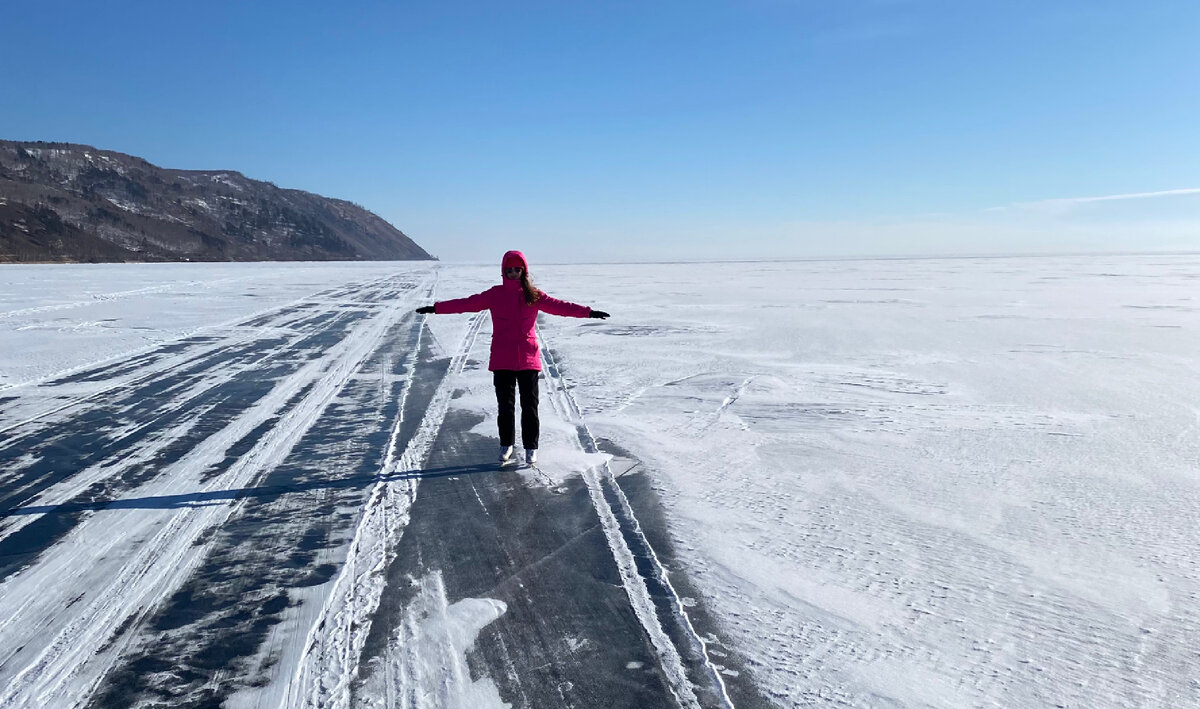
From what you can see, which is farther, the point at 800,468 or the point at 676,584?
the point at 800,468

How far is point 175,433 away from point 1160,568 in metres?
6.40

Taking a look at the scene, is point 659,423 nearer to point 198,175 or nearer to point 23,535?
point 23,535

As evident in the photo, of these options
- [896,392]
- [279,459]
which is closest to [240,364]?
[279,459]

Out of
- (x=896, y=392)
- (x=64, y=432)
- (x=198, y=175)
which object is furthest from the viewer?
(x=198, y=175)

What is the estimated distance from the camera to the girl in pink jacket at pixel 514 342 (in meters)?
4.82

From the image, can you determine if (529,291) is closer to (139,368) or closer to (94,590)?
(94,590)

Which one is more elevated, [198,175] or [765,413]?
[198,175]

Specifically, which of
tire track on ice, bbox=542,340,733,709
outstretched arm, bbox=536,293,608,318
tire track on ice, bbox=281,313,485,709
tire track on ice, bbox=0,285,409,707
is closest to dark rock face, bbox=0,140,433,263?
tire track on ice, bbox=0,285,409,707

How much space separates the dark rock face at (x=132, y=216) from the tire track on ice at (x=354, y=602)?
94631 mm

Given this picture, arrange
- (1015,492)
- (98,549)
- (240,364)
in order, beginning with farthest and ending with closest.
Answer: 1. (240,364)
2. (1015,492)
3. (98,549)

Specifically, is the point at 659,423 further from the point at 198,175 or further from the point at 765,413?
the point at 198,175

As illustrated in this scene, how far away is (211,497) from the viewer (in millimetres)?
4133

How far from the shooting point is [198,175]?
18212cm

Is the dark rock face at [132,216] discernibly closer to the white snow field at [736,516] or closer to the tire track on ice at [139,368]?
the tire track on ice at [139,368]
